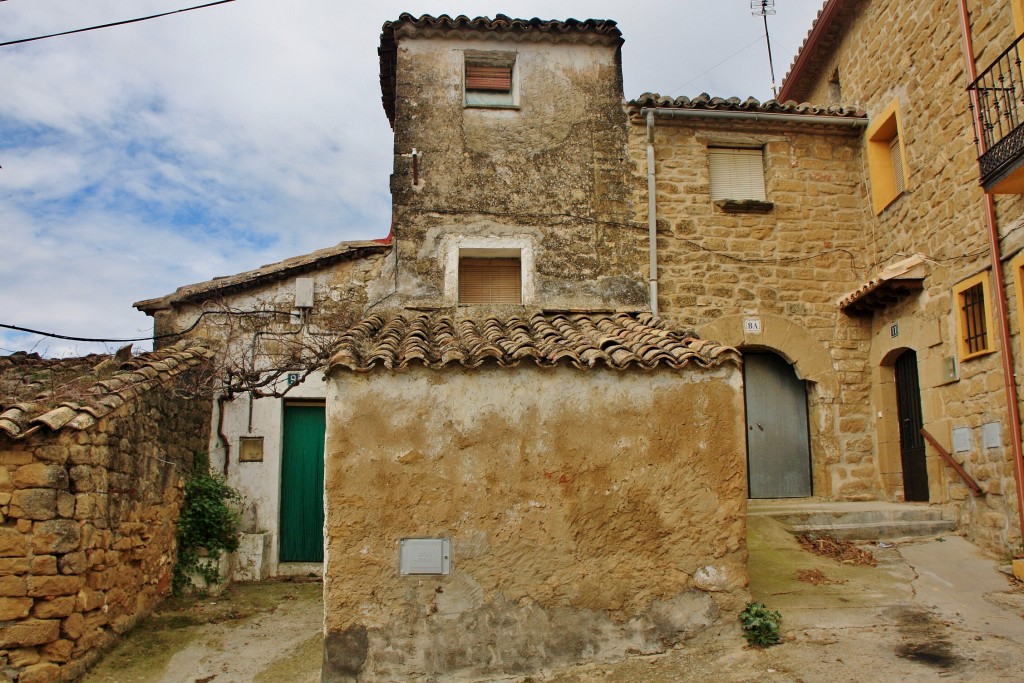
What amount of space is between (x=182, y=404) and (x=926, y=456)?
8.34 meters

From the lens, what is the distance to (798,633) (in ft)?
19.0

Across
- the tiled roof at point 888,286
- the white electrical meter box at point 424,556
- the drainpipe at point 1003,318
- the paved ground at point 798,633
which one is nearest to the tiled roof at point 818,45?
the drainpipe at point 1003,318

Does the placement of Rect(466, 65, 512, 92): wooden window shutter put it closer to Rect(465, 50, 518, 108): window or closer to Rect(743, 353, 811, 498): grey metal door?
Rect(465, 50, 518, 108): window

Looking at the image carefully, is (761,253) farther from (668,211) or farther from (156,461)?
(156,461)

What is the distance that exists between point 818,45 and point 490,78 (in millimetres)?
4949

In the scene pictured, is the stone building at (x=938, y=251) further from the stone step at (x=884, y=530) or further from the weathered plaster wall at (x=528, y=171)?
the weathered plaster wall at (x=528, y=171)

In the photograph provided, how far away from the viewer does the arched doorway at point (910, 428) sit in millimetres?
8750

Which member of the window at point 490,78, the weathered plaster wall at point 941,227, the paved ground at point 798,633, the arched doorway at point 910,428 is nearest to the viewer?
the paved ground at point 798,633

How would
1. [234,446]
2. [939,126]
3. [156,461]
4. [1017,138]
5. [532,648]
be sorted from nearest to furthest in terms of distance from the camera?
[532,648] → [1017,138] → [156,461] → [939,126] → [234,446]

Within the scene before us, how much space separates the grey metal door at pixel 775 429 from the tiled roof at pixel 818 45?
4764mm

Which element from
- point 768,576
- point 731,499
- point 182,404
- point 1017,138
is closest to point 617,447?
point 731,499

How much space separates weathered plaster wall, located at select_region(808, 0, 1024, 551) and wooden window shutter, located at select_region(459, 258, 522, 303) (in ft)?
14.9

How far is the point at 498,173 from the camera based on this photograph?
30.8 feet

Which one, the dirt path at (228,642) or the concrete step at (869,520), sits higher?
the concrete step at (869,520)
